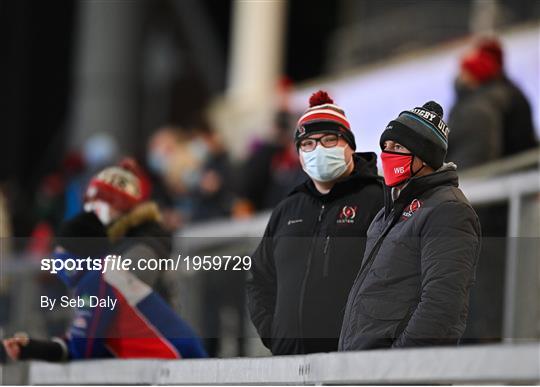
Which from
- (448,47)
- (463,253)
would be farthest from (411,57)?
(463,253)

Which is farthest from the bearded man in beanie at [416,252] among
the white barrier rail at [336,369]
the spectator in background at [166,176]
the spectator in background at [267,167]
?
the spectator in background at [166,176]

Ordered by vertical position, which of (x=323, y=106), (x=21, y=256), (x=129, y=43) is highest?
(x=129, y=43)

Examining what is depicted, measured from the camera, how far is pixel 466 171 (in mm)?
10117

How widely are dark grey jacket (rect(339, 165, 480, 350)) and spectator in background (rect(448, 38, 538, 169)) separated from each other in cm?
343

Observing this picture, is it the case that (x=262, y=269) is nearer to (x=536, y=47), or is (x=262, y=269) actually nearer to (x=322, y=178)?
(x=322, y=178)

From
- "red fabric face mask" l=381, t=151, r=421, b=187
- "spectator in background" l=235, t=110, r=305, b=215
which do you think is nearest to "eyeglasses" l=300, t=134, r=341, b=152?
"red fabric face mask" l=381, t=151, r=421, b=187

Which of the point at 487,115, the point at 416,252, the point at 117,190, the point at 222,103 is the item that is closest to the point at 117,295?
the point at 117,190

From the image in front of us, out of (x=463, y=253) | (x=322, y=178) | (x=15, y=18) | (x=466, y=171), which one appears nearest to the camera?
(x=463, y=253)

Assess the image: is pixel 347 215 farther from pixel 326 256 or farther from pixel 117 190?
pixel 117 190

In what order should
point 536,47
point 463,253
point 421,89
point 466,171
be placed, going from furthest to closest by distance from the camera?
point 421,89 → point 536,47 → point 466,171 → point 463,253

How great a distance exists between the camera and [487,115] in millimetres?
10000

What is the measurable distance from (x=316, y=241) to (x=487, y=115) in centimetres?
306

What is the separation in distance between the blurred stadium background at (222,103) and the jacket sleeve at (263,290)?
134 mm

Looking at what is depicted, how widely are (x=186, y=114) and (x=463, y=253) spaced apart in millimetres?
17935
